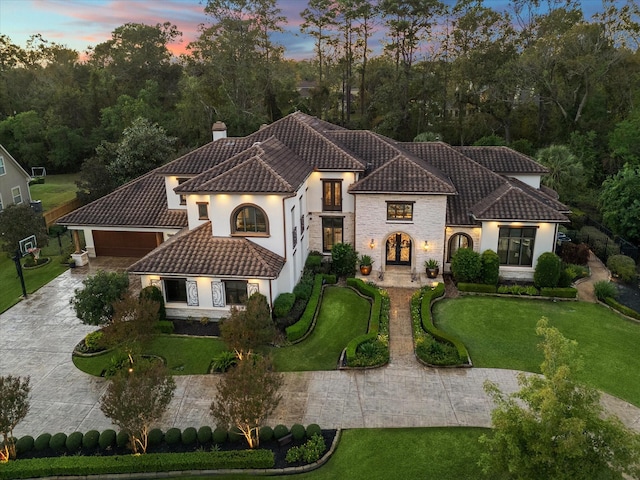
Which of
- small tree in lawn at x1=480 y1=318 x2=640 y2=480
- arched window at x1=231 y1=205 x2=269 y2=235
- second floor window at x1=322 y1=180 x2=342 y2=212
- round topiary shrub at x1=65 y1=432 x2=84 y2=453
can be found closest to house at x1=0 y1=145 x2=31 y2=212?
arched window at x1=231 y1=205 x2=269 y2=235

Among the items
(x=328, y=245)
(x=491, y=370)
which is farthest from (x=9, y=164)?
(x=491, y=370)

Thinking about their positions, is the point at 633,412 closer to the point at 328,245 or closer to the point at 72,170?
the point at 328,245

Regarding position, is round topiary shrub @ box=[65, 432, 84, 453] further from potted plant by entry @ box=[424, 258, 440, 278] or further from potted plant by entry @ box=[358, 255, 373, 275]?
potted plant by entry @ box=[424, 258, 440, 278]

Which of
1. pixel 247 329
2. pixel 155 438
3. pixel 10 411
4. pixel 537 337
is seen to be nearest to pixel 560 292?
pixel 537 337

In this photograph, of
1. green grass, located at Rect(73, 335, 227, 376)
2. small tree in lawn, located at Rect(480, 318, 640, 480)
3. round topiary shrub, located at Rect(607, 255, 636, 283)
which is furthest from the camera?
round topiary shrub, located at Rect(607, 255, 636, 283)

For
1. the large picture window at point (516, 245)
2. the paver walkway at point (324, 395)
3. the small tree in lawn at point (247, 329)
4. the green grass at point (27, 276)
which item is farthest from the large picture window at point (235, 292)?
the large picture window at point (516, 245)

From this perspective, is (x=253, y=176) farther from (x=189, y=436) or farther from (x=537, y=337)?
(x=537, y=337)
